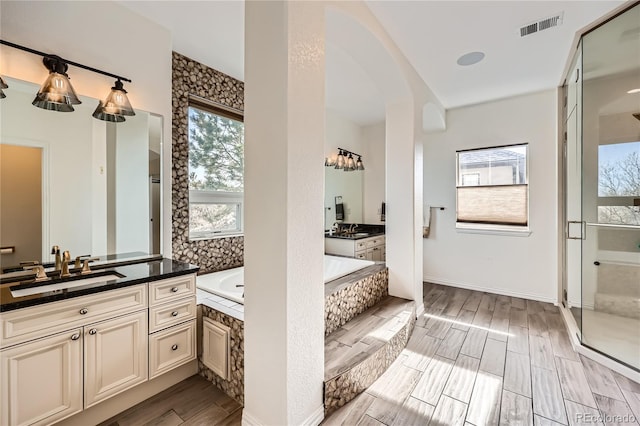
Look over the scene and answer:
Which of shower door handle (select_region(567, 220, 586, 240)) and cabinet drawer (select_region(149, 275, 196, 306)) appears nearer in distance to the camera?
cabinet drawer (select_region(149, 275, 196, 306))

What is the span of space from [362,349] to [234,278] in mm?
1590

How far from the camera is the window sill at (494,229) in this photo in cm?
367

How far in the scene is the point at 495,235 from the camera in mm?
3852

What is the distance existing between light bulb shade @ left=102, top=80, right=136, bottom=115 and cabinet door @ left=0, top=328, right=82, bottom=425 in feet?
5.01

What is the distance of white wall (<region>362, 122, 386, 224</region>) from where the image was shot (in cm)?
491

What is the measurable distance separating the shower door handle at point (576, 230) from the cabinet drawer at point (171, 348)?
383cm

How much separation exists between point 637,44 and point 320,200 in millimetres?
3019

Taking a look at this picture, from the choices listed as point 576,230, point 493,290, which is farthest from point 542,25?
point 493,290

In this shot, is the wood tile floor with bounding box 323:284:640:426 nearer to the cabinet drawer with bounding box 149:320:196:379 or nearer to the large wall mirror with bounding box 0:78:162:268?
the cabinet drawer with bounding box 149:320:196:379

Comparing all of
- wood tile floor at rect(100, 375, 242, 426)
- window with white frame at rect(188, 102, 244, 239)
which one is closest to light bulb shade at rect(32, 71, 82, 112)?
window with white frame at rect(188, 102, 244, 239)

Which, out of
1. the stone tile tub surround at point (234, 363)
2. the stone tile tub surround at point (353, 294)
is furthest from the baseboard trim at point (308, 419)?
the stone tile tub surround at point (353, 294)

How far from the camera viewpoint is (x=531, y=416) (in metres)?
1.60

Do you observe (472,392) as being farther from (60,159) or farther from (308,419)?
(60,159)

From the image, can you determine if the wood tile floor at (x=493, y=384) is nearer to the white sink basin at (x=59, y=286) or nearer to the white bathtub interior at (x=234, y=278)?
the white bathtub interior at (x=234, y=278)
